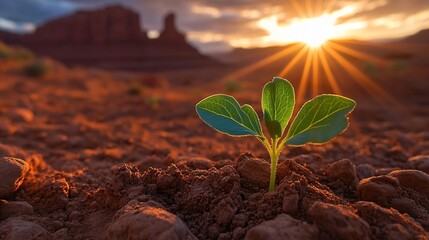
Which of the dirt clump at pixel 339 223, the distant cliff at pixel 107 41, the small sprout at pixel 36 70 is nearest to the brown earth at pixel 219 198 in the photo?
the dirt clump at pixel 339 223

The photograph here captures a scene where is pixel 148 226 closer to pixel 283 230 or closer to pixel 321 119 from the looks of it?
pixel 283 230

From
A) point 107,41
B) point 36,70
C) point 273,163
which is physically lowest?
point 273,163

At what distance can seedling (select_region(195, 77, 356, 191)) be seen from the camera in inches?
63.4

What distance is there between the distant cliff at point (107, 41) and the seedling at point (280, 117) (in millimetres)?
67825

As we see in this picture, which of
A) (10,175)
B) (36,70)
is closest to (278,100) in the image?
(10,175)

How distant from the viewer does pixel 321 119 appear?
1.65m

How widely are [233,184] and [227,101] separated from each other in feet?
1.36

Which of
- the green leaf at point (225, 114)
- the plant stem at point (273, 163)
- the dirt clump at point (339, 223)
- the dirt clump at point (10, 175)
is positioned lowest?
the dirt clump at point (10, 175)

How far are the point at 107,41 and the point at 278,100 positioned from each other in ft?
281

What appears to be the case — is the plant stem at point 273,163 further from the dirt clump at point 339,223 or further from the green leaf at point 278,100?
the dirt clump at point 339,223

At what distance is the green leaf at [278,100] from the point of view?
5.54 ft

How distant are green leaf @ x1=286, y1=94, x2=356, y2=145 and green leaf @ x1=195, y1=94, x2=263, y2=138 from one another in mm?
196

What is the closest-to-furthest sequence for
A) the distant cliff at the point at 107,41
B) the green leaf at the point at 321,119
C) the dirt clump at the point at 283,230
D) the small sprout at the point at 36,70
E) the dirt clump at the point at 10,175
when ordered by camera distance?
1. the dirt clump at the point at 283,230
2. the green leaf at the point at 321,119
3. the dirt clump at the point at 10,175
4. the small sprout at the point at 36,70
5. the distant cliff at the point at 107,41

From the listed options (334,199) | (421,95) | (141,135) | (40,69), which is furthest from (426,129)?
(40,69)
